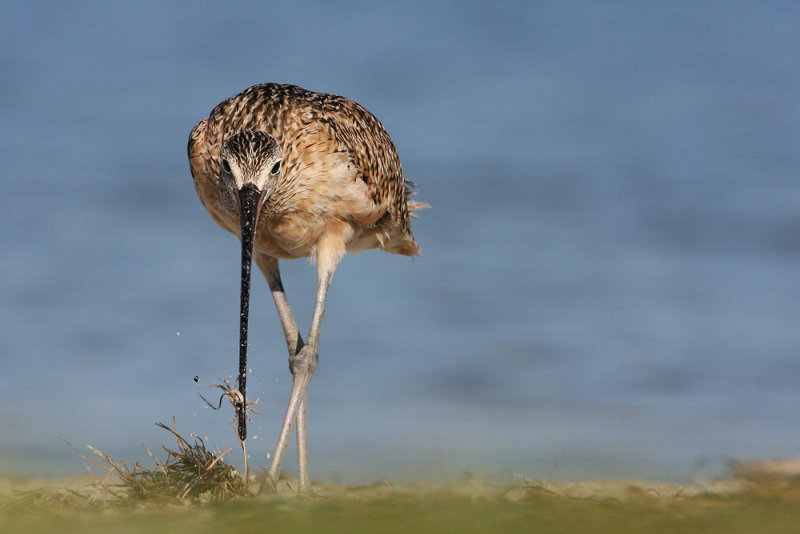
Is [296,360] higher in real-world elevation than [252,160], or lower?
lower

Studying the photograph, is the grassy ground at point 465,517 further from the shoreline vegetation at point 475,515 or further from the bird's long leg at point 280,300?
the bird's long leg at point 280,300

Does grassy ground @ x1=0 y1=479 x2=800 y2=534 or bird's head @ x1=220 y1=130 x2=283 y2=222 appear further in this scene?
bird's head @ x1=220 y1=130 x2=283 y2=222

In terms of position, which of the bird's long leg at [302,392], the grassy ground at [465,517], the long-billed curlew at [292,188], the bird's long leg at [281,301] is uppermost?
the long-billed curlew at [292,188]

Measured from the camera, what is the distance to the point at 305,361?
8453 mm

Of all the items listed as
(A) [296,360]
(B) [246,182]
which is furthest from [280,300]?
(B) [246,182]

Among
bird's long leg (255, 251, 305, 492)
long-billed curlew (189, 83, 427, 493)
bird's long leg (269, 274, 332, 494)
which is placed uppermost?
long-billed curlew (189, 83, 427, 493)

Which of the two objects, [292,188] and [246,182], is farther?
[292,188]

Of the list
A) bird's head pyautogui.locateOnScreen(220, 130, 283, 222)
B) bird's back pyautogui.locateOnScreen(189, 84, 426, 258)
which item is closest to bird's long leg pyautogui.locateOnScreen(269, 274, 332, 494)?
bird's back pyautogui.locateOnScreen(189, 84, 426, 258)

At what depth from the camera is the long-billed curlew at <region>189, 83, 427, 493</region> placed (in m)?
7.43

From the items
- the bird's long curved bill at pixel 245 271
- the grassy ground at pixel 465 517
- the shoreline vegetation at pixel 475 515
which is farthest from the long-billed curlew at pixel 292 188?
the grassy ground at pixel 465 517

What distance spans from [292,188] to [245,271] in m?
0.86

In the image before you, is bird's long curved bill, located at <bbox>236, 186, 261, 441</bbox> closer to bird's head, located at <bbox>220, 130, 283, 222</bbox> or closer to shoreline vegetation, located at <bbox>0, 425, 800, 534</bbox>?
bird's head, located at <bbox>220, 130, 283, 222</bbox>

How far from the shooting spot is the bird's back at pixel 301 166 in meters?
7.73

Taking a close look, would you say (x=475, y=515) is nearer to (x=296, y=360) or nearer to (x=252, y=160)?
(x=252, y=160)
